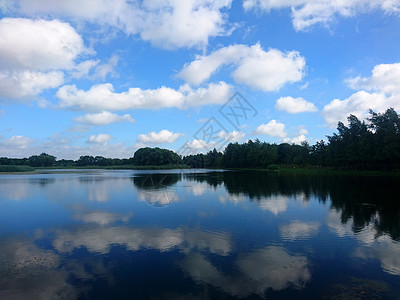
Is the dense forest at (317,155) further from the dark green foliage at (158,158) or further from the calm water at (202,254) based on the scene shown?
the calm water at (202,254)

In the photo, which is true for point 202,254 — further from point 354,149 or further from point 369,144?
point 354,149

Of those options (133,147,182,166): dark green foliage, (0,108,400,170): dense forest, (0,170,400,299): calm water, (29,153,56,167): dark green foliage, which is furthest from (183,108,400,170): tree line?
(29,153,56,167): dark green foliage

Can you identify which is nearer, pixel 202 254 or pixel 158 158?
pixel 202 254

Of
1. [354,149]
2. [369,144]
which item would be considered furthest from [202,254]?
[354,149]

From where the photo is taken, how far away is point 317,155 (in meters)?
73.1

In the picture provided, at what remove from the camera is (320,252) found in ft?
26.2

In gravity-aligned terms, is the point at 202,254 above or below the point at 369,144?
below

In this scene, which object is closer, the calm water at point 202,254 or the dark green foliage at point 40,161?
the calm water at point 202,254

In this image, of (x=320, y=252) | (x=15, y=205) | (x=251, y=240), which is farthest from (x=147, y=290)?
(x=15, y=205)

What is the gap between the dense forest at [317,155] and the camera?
4200 cm

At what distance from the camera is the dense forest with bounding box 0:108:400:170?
42.0 meters

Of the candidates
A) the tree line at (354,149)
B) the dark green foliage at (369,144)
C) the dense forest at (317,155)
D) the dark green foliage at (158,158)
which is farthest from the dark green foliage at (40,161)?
the dark green foliage at (369,144)

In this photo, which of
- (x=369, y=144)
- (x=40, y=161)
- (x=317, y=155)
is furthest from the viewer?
(x=40, y=161)

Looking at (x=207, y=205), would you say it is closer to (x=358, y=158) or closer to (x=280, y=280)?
(x=280, y=280)
